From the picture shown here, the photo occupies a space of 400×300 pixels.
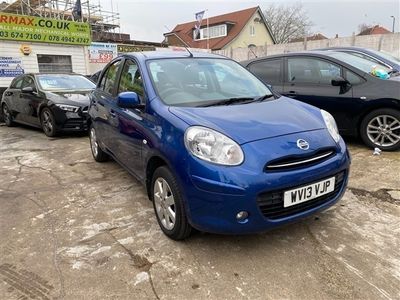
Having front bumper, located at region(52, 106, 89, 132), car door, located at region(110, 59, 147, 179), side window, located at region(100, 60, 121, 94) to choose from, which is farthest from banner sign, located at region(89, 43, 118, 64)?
car door, located at region(110, 59, 147, 179)

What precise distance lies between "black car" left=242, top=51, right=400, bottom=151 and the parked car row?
2.08 m

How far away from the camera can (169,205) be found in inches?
118

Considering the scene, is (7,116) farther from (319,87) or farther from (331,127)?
(331,127)

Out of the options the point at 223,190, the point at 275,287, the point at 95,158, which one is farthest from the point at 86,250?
the point at 95,158

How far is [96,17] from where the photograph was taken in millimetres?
30969

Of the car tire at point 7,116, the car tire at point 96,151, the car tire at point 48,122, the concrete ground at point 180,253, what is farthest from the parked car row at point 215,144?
the car tire at point 7,116

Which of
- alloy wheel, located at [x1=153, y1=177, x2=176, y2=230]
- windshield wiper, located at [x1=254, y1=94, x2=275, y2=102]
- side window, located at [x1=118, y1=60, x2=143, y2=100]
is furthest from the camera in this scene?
side window, located at [x1=118, y1=60, x2=143, y2=100]

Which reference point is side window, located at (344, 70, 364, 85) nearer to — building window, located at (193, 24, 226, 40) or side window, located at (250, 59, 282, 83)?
side window, located at (250, 59, 282, 83)

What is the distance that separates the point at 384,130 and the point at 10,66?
47.1 feet

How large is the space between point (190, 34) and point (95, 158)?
41.3m

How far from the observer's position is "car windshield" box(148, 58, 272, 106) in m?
3.37

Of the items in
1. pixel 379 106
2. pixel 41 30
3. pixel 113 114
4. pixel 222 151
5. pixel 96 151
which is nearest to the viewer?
pixel 222 151

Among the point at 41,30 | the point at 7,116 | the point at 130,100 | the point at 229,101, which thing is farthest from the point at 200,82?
the point at 41,30

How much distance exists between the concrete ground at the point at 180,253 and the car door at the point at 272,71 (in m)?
2.56
